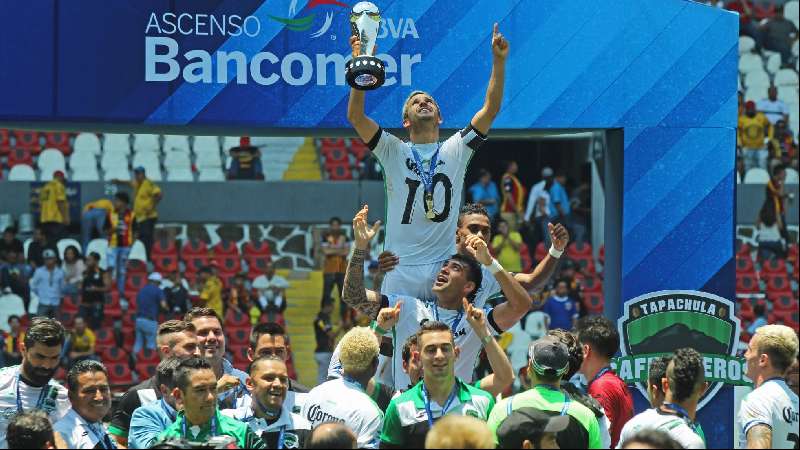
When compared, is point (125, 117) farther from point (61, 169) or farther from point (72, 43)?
point (61, 169)

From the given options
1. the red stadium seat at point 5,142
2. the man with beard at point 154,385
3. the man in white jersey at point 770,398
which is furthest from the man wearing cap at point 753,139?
the man with beard at point 154,385

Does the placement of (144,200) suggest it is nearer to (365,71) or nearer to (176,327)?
(365,71)

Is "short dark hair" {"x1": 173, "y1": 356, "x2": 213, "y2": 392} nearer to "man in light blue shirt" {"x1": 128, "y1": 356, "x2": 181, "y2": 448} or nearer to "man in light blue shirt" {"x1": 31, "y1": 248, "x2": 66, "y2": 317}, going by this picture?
"man in light blue shirt" {"x1": 128, "y1": 356, "x2": 181, "y2": 448}

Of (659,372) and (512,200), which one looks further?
(512,200)

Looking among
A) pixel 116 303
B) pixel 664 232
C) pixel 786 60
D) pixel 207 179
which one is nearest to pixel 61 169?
pixel 207 179

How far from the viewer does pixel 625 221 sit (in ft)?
33.0

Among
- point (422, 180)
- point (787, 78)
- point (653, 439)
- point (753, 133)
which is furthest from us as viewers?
point (787, 78)

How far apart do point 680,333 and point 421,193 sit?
8.62 ft

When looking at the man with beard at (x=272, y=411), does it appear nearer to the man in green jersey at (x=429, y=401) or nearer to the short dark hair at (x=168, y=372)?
the short dark hair at (x=168, y=372)

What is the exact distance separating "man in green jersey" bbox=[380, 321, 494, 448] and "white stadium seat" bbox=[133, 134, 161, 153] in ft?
58.6

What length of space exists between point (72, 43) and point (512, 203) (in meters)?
12.7

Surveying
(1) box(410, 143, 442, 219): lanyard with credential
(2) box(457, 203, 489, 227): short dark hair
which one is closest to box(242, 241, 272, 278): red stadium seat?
(2) box(457, 203, 489, 227): short dark hair

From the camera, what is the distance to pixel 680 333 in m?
10.1

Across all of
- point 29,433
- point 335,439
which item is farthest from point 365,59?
point 29,433
